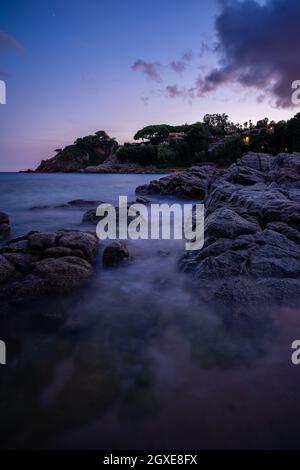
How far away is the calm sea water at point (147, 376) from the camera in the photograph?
7.26ft

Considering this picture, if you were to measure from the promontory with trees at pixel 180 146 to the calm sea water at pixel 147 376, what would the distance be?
40.4 meters

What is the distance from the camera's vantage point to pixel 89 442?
7.11ft

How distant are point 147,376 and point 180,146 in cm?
7385

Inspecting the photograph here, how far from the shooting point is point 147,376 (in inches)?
110

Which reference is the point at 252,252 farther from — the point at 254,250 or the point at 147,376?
the point at 147,376

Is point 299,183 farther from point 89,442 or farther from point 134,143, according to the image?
point 134,143

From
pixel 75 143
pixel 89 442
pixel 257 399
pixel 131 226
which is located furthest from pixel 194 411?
pixel 75 143

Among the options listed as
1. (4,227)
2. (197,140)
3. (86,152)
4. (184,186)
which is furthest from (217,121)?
(4,227)

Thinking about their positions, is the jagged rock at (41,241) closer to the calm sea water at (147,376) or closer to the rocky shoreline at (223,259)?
the rocky shoreline at (223,259)

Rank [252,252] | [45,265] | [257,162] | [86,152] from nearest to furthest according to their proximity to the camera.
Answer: [45,265]
[252,252]
[257,162]
[86,152]

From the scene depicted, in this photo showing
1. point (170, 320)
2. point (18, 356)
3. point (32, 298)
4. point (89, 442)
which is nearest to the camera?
point (89, 442)

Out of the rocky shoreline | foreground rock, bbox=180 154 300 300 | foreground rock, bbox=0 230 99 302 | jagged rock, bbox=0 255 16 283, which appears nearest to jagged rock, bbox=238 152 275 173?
foreground rock, bbox=180 154 300 300

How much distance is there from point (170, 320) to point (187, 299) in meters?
0.60

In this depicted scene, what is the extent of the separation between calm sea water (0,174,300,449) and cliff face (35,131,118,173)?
373ft
